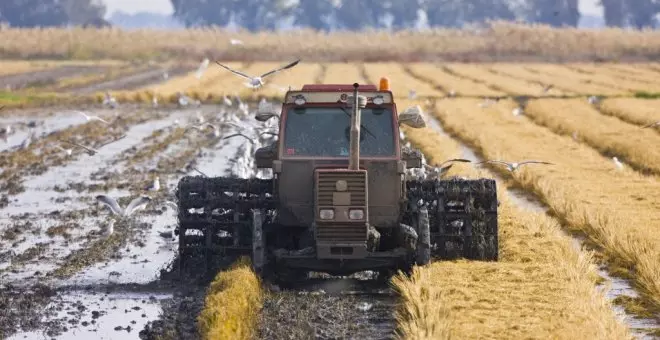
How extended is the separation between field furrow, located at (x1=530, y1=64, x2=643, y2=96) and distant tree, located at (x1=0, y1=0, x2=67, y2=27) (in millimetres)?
65770

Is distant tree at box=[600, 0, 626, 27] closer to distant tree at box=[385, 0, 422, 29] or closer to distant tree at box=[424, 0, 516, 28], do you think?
distant tree at box=[424, 0, 516, 28]

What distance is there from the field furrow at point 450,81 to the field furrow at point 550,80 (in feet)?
8.41

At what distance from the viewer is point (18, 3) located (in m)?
125

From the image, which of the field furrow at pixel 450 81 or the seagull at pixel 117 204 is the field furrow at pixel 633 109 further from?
the seagull at pixel 117 204

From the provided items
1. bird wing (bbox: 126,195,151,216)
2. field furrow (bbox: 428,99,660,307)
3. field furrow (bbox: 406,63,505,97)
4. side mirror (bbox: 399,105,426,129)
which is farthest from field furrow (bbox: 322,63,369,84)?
side mirror (bbox: 399,105,426,129)

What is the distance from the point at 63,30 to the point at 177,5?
60.9 meters

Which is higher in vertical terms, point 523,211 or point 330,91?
point 330,91

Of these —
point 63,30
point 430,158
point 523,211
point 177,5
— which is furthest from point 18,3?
point 523,211

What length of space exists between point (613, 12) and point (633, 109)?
101898 mm

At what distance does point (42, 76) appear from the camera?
198ft

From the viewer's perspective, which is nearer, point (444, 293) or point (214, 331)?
point (214, 331)

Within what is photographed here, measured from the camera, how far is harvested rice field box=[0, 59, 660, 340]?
1098 centimetres

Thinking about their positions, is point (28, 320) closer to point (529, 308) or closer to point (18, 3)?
point (529, 308)

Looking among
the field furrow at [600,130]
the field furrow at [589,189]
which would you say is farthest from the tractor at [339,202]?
the field furrow at [600,130]
